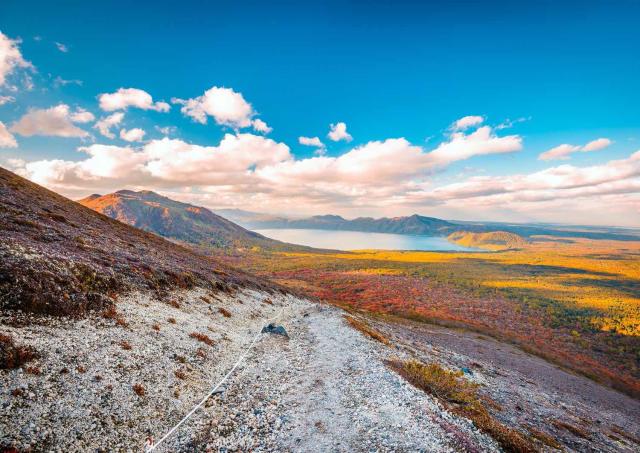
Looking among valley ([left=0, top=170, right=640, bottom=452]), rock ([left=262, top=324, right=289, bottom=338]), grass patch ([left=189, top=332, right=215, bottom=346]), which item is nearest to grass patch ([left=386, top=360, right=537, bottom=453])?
valley ([left=0, top=170, right=640, bottom=452])

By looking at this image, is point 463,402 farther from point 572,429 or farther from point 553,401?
point 553,401

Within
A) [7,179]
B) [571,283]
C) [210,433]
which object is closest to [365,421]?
[210,433]

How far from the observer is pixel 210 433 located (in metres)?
12.7

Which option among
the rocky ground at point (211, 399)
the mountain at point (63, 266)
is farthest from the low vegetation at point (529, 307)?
the mountain at point (63, 266)

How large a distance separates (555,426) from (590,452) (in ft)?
9.17

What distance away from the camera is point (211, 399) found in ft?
49.9

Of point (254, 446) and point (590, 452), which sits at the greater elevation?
point (254, 446)

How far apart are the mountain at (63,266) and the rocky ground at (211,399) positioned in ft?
5.78

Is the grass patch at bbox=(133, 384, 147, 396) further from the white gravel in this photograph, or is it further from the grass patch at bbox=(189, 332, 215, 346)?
the grass patch at bbox=(189, 332, 215, 346)

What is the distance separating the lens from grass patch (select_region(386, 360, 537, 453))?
44.3 ft

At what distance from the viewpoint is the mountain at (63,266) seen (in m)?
17.0

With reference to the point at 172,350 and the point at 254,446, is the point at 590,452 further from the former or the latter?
the point at 172,350

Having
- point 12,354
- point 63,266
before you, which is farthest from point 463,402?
point 63,266

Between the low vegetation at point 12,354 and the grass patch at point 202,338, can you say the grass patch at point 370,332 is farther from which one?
the low vegetation at point 12,354
